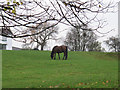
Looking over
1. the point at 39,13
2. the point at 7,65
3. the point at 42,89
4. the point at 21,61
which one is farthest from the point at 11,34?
the point at 21,61

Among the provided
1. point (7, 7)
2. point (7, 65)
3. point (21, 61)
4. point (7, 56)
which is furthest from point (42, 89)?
point (7, 56)

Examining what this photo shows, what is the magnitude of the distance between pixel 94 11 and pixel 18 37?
142 cm

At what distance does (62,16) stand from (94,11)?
0.59 meters

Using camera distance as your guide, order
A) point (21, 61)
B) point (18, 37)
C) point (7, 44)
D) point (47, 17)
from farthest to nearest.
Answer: point (7, 44), point (21, 61), point (47, 17), point (18, 37)

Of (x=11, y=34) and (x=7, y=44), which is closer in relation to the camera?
(x=11, y=34)

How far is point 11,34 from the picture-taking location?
3412 millimetres

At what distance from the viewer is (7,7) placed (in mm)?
3738

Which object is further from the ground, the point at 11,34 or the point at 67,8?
the point at 67,8

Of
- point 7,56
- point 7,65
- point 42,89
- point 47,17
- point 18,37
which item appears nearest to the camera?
point 18,37

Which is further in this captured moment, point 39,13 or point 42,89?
point 42,89

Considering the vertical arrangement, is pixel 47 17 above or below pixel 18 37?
above

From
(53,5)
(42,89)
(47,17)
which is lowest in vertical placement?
(42,89)

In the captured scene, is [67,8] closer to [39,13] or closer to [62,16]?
[62,16]

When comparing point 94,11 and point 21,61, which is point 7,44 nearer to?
point 21,61
